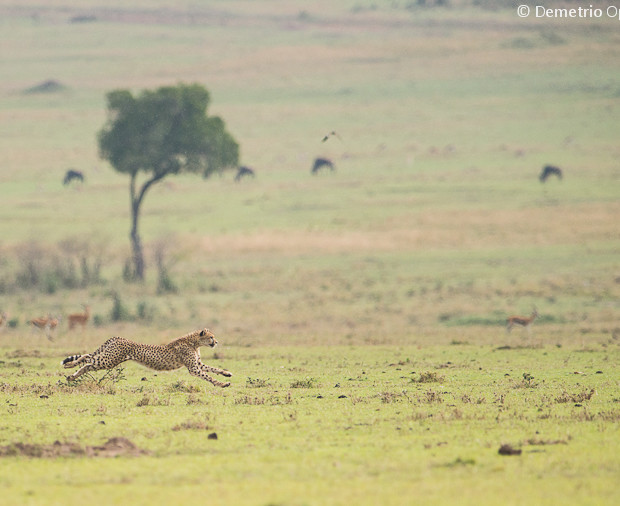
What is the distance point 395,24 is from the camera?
372 ft

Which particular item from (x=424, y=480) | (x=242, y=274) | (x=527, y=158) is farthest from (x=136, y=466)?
(x=527, y=158)

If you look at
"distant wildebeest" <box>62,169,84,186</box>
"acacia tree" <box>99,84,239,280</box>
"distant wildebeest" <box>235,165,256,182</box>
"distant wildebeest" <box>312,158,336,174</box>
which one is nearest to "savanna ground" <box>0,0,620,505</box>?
"distant wildebeest" <box>235,165,256,182</box>

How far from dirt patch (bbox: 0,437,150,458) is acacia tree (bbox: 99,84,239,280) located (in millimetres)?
25596

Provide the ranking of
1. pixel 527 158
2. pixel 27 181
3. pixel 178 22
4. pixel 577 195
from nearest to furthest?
1. pixel 577 195
2. pixel 27 181
3. pixel 527 158
4. pixel 178 22

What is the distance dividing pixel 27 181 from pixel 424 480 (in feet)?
175

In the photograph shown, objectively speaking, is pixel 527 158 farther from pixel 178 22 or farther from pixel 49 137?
pixel 178 22

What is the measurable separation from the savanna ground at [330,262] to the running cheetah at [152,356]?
0.26 metres

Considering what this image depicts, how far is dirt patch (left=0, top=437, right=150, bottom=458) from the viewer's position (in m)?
10.6

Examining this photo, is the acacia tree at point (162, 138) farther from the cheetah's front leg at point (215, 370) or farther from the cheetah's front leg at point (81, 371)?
the cheetah's front leg at point (81, 371)

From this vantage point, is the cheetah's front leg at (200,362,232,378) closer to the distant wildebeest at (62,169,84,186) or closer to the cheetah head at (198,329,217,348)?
the cheetah head at (198,329,217,348)

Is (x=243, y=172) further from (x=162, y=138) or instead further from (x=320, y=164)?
(x=162, y=138)

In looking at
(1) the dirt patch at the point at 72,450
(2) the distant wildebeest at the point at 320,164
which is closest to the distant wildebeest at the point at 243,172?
(2) the distant wildebeest at the point at 320,164

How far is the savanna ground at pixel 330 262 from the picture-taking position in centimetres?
1054

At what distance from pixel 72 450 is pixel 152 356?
4.38 metres
